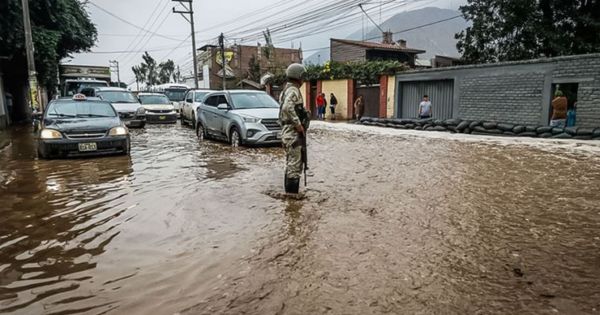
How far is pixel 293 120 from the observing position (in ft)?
17.8

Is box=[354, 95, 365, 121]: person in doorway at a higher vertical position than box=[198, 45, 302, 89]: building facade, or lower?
lower

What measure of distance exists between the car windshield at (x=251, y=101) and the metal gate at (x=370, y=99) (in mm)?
11006

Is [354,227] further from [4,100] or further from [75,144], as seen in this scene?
[4,100]

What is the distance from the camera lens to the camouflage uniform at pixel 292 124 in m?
5.45

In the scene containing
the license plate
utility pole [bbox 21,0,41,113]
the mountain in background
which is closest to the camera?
the license plate

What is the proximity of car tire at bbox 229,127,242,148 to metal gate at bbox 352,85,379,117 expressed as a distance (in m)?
12.1

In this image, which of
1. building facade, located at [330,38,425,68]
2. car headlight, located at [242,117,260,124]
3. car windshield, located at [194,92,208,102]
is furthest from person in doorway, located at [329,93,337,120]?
car headlight, located at [242,117,260,124]

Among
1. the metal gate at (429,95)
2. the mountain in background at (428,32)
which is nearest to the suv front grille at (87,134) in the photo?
the metal gate at (429,95)

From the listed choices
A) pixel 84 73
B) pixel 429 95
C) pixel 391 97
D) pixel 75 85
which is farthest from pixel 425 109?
pixel 84 73

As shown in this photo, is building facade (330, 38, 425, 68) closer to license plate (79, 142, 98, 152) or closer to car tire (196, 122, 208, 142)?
car tire (196, 122, 208, 142)

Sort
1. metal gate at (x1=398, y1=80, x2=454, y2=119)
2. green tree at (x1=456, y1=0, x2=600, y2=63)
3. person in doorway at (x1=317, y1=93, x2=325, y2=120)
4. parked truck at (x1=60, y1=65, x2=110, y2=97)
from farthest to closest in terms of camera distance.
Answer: parked truck at (x1=60, y1=65, x2=110, y2=97), person in doorway at (x1=317, y1=93, x2=325, y2=120), green tree at (x1=456, y1=0, x2=600, y2=63), metal gate at (x1=398, y1=80, x2=454, y2=119)

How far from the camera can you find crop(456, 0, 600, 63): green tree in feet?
66.7

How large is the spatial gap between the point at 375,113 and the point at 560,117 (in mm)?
9989

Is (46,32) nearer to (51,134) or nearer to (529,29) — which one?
(51,134)
